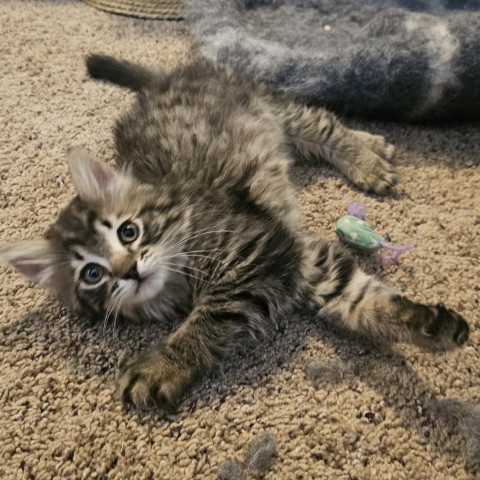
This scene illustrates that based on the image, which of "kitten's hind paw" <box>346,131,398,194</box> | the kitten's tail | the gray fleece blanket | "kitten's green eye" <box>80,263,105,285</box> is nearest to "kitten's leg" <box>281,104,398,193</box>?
"kitten's hind paw" <box>346,131,398,194</box>

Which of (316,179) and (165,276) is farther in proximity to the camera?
(316,179)

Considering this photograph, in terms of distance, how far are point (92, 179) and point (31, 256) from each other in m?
0.25

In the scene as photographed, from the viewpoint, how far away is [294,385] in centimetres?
108

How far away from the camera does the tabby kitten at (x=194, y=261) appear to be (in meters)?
1.06

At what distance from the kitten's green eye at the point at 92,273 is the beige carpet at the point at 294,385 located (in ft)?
0.54

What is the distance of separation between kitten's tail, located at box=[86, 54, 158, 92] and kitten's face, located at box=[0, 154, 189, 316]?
793mm

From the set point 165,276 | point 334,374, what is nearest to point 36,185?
point 165,276

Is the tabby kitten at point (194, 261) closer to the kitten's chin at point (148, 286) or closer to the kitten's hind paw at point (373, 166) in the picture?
the kitten's chin at point (148, 286)

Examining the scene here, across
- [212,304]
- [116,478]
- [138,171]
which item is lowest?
[116,478]

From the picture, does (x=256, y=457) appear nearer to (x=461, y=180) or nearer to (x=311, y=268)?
(x=311, y=268)

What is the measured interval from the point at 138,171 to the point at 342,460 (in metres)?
0.90

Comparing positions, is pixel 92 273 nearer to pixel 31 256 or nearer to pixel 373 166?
pixel 31 256

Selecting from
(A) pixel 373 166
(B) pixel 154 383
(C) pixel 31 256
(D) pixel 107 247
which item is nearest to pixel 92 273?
(D) pixel 107 247

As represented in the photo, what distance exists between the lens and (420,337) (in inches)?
39.1
